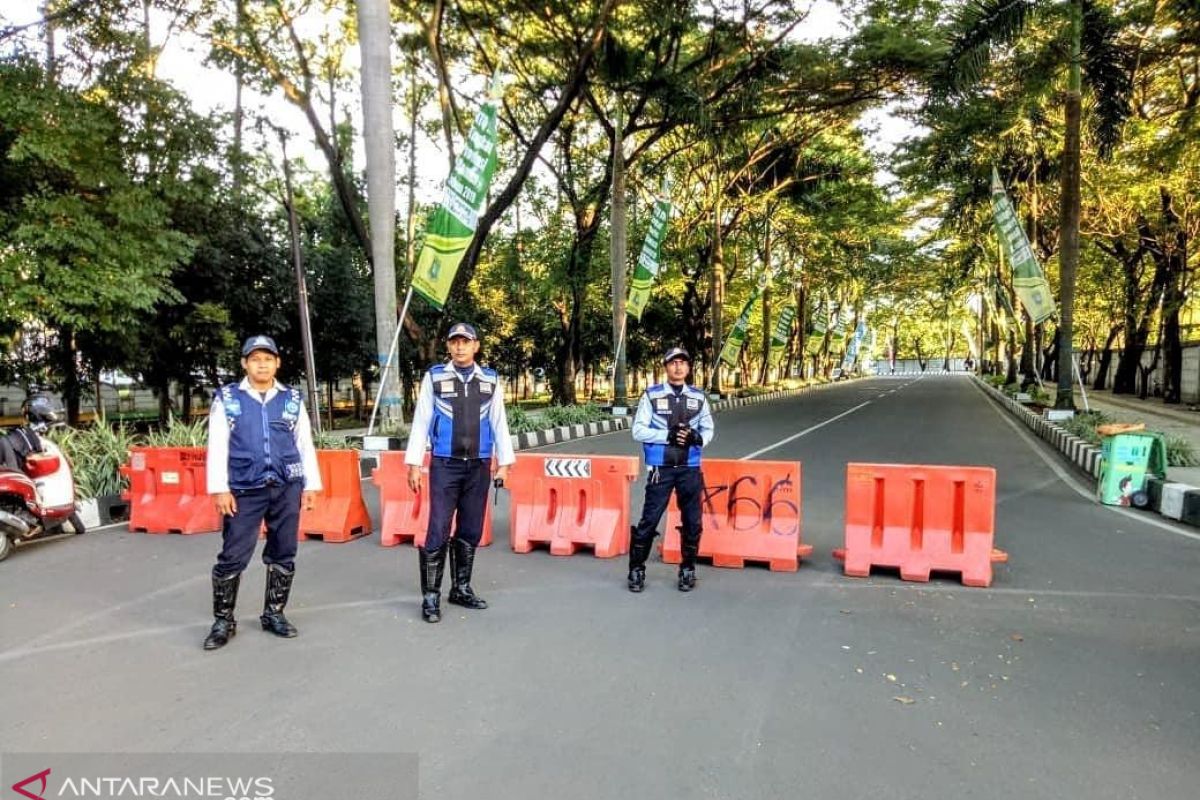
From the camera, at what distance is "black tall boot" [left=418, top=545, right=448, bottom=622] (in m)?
4.74

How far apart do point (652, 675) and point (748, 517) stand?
2493 mm

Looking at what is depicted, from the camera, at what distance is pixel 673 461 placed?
17.4 feet

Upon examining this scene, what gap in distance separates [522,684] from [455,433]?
169 centimetres

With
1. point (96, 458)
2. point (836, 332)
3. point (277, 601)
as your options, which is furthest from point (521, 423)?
point (836, 332)

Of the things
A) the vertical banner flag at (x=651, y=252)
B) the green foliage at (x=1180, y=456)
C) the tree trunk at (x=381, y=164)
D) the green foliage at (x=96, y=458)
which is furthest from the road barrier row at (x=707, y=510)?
the vertical banner flag at (x=651, y=252)

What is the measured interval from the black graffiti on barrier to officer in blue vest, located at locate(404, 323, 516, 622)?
207 centimetres

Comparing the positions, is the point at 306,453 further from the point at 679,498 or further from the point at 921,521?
the point at 921,521

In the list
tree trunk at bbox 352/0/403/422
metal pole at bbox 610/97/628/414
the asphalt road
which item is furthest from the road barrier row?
metal pole at bbox 610/97/628/414

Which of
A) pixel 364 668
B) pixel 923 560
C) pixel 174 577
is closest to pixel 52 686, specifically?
pixel 364 668

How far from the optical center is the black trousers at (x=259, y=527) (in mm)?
4371

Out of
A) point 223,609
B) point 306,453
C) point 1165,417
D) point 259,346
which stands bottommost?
point 223,609

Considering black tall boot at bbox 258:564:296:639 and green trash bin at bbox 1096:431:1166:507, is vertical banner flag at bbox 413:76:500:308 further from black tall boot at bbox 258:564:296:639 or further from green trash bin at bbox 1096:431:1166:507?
green trash bin at bbox 1096:431:1166:507

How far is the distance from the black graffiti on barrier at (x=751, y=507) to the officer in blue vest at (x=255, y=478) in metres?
3.19

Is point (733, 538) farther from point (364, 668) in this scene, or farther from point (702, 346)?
point (702, 346)
